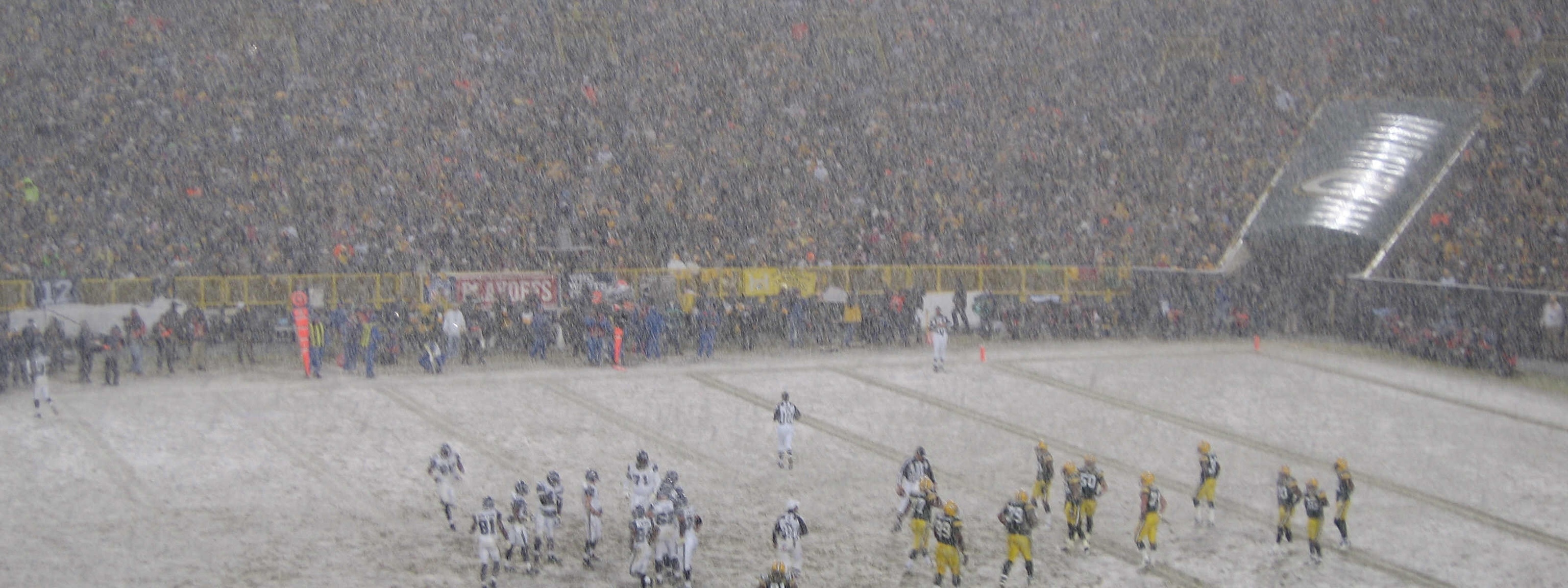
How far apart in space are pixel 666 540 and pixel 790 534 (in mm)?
1548

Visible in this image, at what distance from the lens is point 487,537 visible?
14.9 meters

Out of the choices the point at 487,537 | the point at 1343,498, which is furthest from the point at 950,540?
the point at 1343,498

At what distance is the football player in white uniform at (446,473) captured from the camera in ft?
55.4

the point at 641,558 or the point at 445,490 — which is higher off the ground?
the point at 445,490

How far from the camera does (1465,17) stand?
37812 millimetres

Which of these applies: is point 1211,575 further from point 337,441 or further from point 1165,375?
point 337,441

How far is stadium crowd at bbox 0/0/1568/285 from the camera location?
2912 cm

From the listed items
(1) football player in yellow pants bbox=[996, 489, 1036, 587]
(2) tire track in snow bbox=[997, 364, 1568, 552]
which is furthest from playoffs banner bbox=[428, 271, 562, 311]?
(1) football player in yellow pants bbox=[996, 489, 1036, 587]

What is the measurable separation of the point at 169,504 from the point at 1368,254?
2569 centimetres

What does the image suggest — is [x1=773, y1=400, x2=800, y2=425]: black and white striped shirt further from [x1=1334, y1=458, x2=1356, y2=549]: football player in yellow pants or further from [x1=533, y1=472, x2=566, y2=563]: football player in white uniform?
[x1=1334, y1=458, x2=1356, y2=549]: football player in yellow pants

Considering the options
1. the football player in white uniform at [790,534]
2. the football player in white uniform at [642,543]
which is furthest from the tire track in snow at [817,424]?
the football player in white uniform at [642,543]

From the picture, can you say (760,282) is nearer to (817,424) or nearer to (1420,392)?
(817,424)

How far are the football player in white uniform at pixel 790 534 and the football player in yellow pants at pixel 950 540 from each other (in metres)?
1.62

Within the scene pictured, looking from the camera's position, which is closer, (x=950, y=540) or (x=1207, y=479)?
(x=950, y=540)
